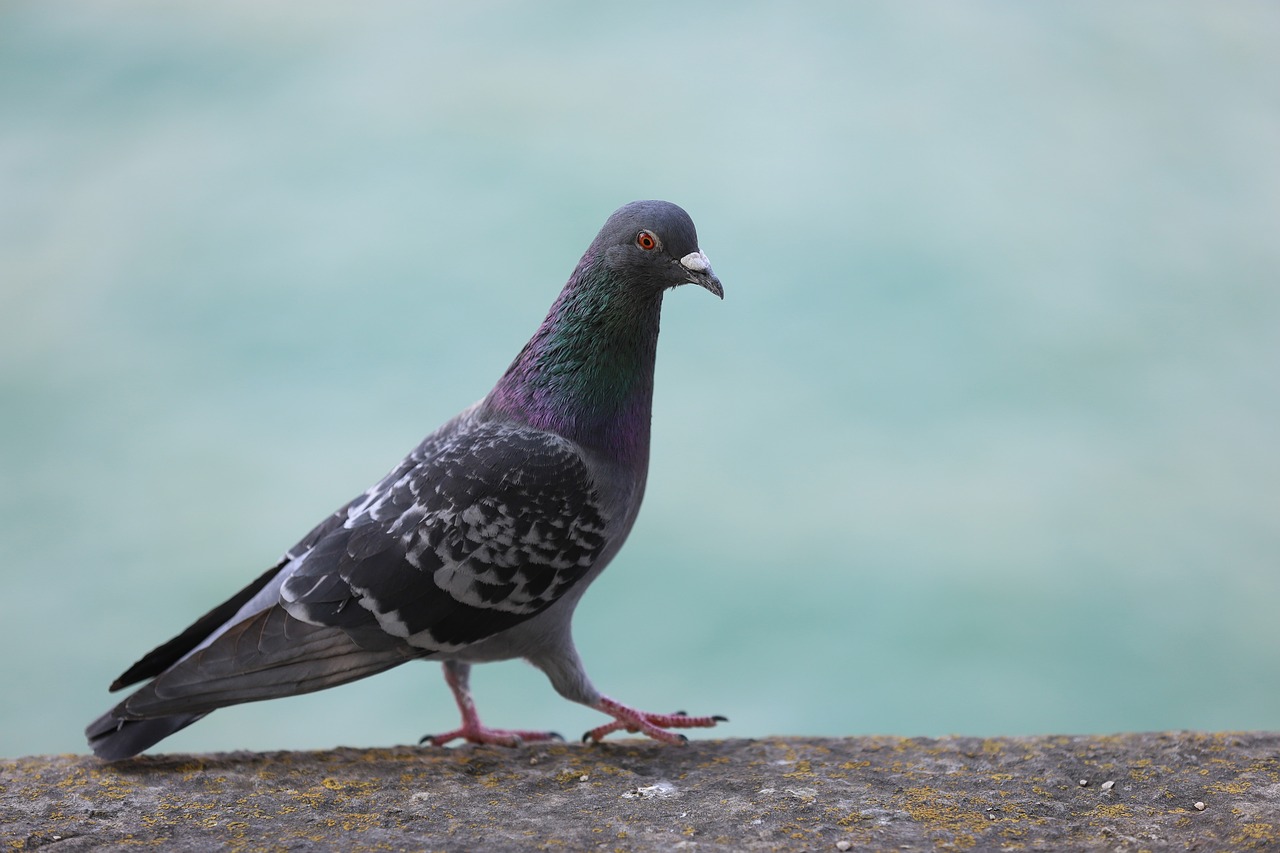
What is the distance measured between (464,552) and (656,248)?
1267 millimetres

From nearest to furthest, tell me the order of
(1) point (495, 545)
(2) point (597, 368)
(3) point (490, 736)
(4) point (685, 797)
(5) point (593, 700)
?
(4) point (685, 797)
(1) point (495, 545)
(2) point (597, 368)
(5) point (593, 700)
(3) point (490, 736)

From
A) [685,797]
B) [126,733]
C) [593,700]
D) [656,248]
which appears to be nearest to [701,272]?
[656,248]

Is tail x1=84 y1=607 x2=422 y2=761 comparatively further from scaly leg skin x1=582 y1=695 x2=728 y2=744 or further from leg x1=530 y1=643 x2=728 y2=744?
scaly leg skin x1=582 y1=695 x2=728 y2=744

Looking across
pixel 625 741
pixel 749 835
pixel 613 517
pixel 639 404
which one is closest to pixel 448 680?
pixel 625 741

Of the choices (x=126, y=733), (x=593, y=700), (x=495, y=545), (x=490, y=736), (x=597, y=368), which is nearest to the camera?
(x=126, y=733)

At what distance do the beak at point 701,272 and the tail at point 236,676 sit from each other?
65.0 inches

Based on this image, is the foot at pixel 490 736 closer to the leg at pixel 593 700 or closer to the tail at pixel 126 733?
the leg at pixel 593 700

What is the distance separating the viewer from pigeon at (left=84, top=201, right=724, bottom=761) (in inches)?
170

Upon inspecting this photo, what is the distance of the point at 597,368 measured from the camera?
4578mm

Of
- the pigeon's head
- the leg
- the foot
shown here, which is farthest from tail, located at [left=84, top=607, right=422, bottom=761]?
the pigeon's head

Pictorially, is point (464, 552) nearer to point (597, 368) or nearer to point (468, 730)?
point (597, 368)

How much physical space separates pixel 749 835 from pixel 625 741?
1.16m

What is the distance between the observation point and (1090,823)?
12.3ft

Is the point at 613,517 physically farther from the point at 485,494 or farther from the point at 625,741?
the point at 625,741
